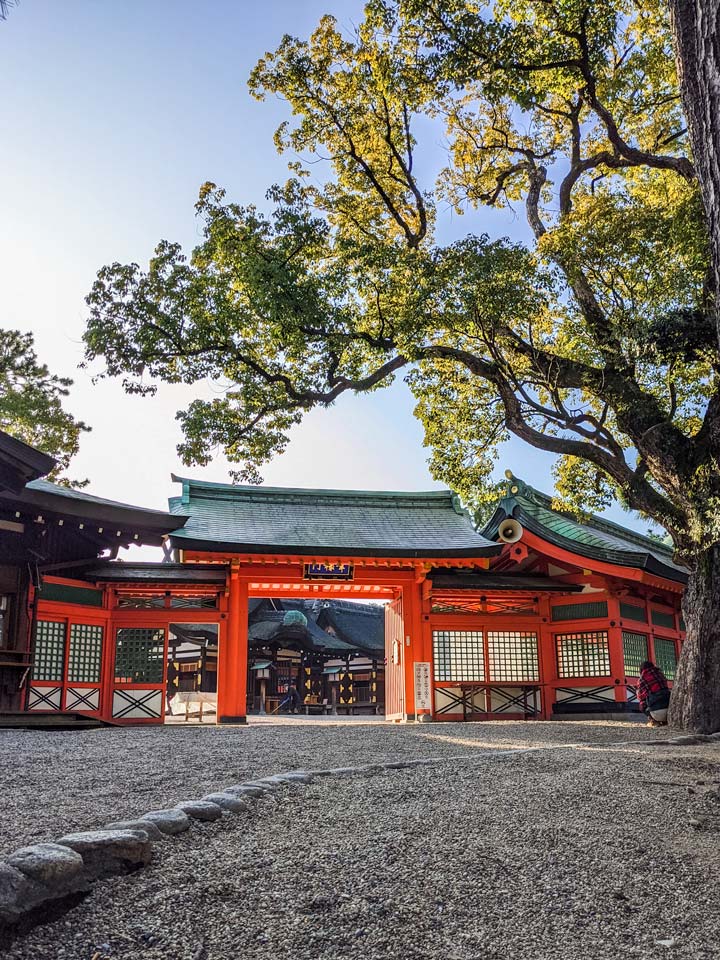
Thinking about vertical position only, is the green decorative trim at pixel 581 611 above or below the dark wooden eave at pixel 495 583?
below

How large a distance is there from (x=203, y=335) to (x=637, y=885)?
9.71 meters

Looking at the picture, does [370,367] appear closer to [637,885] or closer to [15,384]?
[637,885]

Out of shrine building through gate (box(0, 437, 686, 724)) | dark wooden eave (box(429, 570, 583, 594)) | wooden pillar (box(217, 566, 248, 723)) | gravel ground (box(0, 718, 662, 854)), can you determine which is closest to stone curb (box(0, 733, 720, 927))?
gravel ground (box(0, 718, 662, 854))

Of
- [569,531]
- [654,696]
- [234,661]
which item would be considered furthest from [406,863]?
[569,531]

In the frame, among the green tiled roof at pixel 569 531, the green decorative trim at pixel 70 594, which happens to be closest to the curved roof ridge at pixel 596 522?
the green tiled roof at pixel 569 531

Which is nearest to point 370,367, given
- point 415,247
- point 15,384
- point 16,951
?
point 415,247

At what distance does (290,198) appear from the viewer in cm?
1191

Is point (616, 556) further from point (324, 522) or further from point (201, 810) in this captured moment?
point (201, 810)

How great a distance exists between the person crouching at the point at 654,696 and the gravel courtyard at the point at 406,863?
535cm

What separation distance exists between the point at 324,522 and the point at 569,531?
5639mm

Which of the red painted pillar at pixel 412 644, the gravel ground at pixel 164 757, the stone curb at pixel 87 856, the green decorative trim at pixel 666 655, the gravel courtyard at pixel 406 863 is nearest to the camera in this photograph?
the stone curb at pixel 87 856

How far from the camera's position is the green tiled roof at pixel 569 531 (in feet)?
51.1

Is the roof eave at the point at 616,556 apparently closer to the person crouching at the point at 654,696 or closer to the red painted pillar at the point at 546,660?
the red painted pillar at the point at 546,660

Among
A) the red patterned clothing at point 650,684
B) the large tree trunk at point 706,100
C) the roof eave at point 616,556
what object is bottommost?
the red patterned clothing at point 650,684
